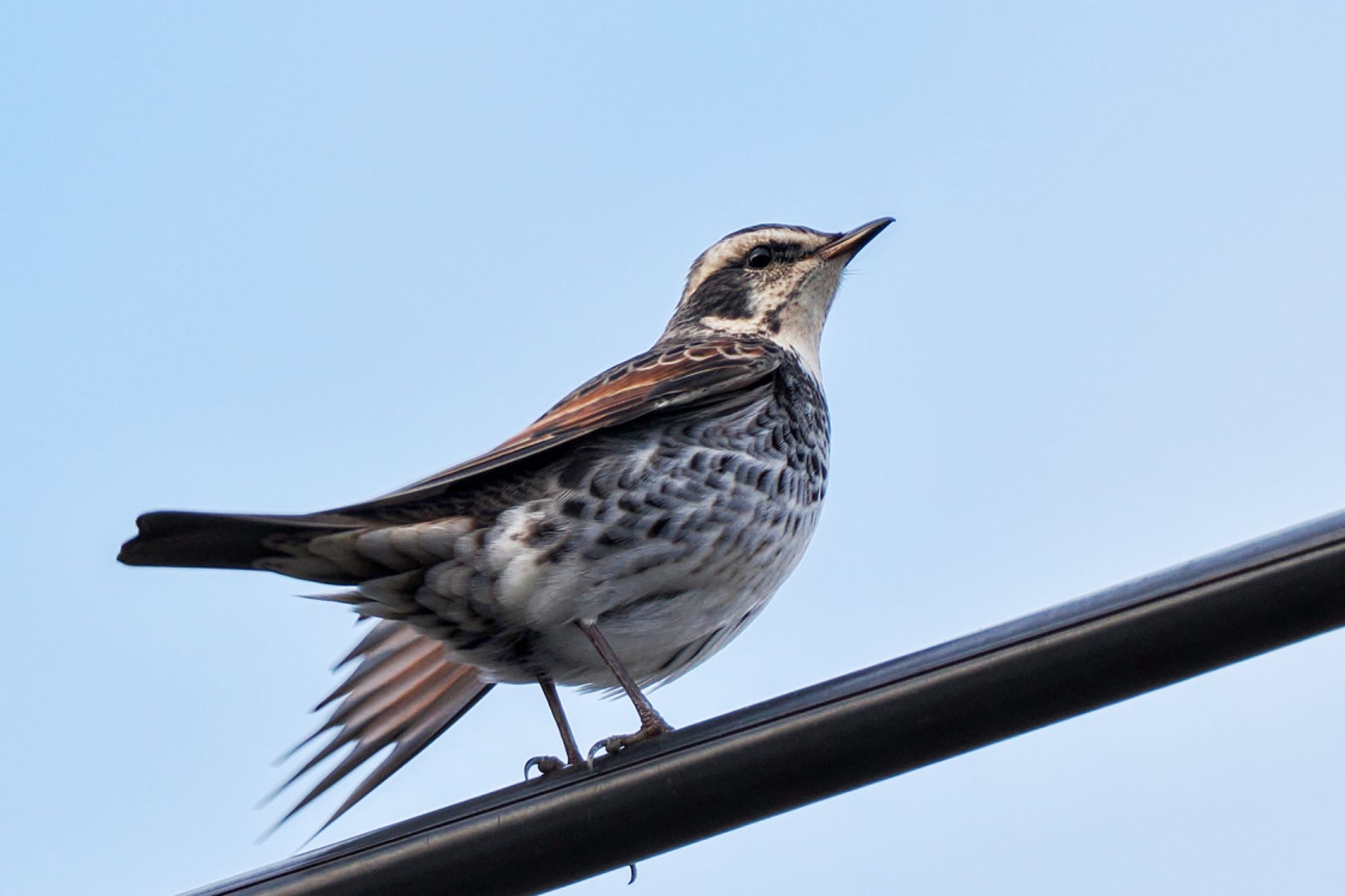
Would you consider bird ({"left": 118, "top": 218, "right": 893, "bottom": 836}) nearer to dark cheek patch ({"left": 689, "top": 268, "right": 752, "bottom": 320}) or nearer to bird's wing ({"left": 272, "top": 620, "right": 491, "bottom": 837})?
bird's wing ({"left": 272, "top": 620, "right": 491, "bottom": 837})

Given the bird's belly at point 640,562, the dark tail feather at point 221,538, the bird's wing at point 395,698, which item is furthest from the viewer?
the bird's wing at point 395,698

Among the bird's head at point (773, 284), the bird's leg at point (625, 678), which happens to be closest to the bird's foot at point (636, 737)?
the bird's leg at point (625, 678)

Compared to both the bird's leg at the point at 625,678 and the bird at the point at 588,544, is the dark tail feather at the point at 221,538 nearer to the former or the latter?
the bird at the point at 588,544

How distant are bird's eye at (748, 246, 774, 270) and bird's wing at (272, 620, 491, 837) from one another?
7.61ft

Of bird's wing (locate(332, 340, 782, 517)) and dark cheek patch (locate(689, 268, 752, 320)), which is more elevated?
dark cheek patch (locate(689, 268, 752, 320))

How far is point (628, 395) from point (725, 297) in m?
1.87

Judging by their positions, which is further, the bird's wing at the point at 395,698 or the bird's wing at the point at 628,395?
the bird's wing at the point at 395,698

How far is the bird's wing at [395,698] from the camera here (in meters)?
6.15

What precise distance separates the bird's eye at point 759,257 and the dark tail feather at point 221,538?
2.92 m

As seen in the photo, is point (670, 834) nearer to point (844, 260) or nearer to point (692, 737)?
point (692, 737)

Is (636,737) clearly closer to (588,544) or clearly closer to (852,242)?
(588,544)

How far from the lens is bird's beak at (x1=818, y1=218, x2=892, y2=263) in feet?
24.2

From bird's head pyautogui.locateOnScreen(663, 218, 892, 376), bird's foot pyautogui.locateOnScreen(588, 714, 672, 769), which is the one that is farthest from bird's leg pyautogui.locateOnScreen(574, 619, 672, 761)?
bird's head pyautogui.locateOnScreen(663, 218, 892, 376)

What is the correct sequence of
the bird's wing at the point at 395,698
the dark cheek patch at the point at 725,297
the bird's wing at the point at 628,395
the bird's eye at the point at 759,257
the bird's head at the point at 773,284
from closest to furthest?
the bird's wing at the point at 628,395 → the bird's wing at the point at 395,698 → the bird's head at the point at 773,284 → the dark cheek patch at the point at 725,297 → the bird's eye at the point at 759,257
